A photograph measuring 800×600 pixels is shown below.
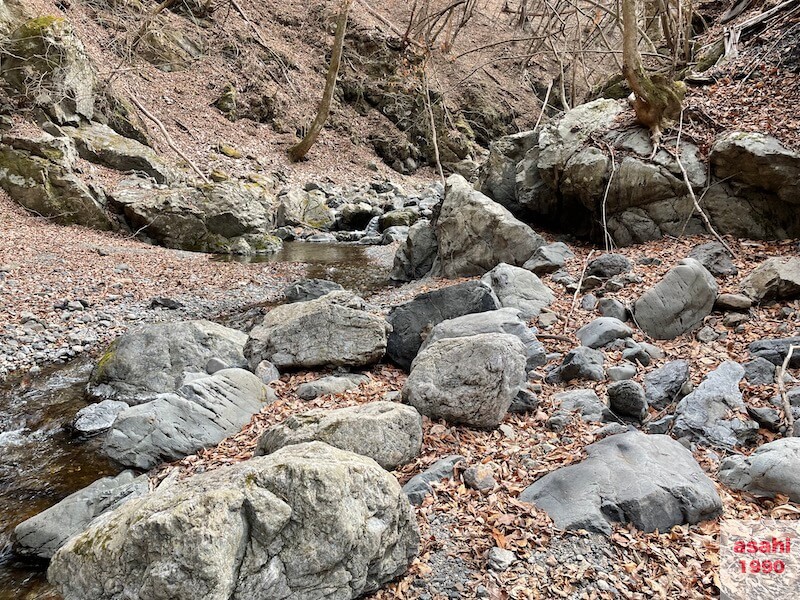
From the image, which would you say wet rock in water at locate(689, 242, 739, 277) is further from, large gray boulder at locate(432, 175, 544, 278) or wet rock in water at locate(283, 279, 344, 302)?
wet rock in water at locate(283, 279, 344, 302)

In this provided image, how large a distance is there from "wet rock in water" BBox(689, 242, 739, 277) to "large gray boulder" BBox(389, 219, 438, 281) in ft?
18.6

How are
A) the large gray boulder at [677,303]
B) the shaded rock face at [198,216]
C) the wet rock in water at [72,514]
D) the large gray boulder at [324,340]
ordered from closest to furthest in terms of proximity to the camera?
the wet rock in water at [72,514]
the large gray boulder at [677,303]
the large gray boulder at [324,340]
the shaded rock face at [198,216]

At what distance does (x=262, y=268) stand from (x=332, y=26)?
71.8 ft

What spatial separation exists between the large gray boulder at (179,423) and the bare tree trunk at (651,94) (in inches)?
340

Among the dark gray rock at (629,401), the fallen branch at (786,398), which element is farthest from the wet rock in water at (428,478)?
the fallen branch at (786,398)

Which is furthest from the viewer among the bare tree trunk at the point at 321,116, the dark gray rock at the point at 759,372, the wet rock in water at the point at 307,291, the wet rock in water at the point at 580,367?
the bare tree trunk at the point at 321,116

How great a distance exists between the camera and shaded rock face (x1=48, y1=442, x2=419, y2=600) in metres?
2.60

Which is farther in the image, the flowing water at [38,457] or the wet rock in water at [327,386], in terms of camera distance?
the wet rock in water at [327,386]

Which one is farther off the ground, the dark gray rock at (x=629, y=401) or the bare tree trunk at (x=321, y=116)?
the bare tree trunk at (x=321, y=116)

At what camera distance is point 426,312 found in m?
7.50

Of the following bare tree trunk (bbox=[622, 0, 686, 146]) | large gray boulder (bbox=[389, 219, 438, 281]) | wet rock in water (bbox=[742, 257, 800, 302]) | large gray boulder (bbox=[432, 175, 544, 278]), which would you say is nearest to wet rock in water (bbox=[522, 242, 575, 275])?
large gray boulder (bbox=[432, 175, 544, 278])

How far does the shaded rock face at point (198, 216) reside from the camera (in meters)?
14.0

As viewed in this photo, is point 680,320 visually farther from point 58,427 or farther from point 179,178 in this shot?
point 179,178

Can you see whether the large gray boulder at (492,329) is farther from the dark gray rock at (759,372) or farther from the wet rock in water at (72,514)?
the wet rock in water at (72,514)
